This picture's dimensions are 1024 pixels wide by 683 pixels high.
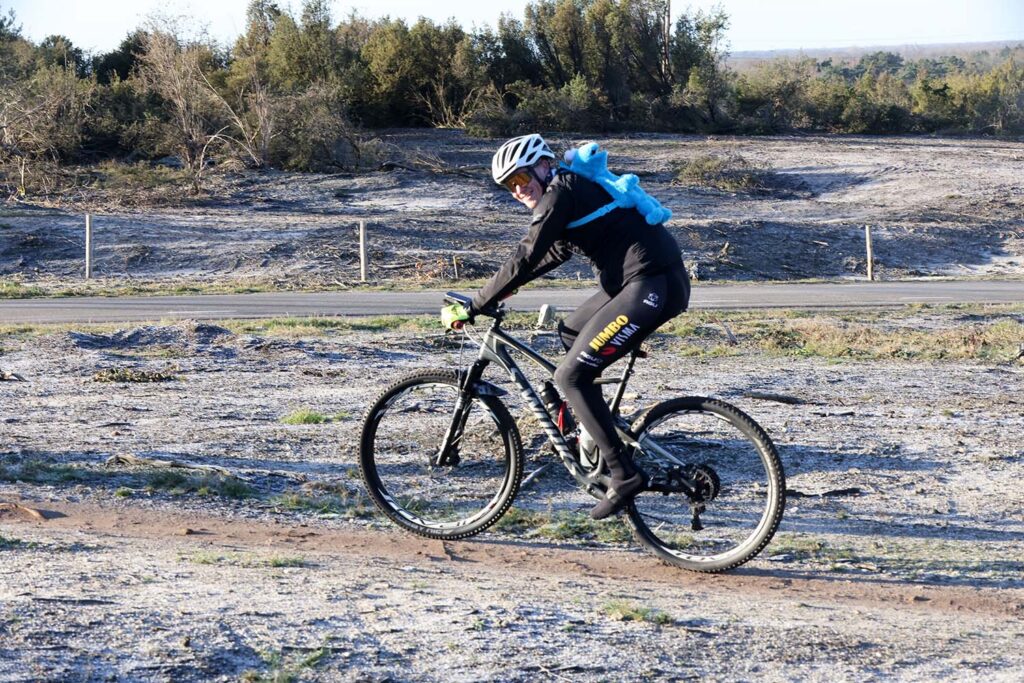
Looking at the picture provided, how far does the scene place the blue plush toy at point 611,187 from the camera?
17.9 ft

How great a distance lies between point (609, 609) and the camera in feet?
16.6

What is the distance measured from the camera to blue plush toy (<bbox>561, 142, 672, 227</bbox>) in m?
5.45

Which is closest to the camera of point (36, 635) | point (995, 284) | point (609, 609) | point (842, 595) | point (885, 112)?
point (36, 635)

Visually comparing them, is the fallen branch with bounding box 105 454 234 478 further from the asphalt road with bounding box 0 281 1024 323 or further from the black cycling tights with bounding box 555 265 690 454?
the asphalt road with bounding box 0 281 1024 323

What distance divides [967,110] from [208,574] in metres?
49.3

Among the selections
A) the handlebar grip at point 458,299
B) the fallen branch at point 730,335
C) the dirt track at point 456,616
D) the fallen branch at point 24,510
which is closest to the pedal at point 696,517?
the dirt track at point 456,616

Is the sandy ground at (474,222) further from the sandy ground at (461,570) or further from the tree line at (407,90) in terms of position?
the sandy ground at (461,570)

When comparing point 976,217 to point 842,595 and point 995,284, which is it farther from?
point 842,595

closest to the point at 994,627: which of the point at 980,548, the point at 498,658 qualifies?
the point at 980,548

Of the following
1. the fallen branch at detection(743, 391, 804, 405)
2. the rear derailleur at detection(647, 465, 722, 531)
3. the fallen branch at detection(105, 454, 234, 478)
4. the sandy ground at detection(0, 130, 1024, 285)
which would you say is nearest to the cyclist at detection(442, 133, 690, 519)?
the rear derailleur at detection(647, 465, 722, 531)

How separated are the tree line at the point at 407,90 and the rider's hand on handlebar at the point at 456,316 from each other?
1010 inches

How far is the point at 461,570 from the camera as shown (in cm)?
573

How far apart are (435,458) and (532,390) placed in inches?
31.1

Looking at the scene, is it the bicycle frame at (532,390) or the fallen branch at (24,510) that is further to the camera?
the fallen branch at (24,510)
